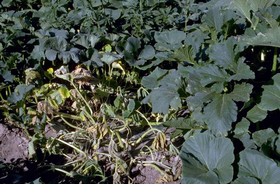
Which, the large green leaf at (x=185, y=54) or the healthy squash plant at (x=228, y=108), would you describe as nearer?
the healthy squash plant at (x=228, y=108)

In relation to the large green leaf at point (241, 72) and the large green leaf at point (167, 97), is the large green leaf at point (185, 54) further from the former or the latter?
the large green leaf at point (241, 72)

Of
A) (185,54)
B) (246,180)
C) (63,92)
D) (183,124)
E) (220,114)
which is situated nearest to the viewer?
(246,180)

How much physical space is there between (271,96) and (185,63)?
852 millimetres

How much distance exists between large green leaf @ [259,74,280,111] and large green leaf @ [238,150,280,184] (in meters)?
0.29

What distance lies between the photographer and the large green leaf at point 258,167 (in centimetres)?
206

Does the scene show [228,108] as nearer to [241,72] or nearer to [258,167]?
[241,72]

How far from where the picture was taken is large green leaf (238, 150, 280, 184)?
2.06 metres

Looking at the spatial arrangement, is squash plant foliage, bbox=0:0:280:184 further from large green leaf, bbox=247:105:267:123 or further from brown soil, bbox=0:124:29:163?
brown soil, bbox=0:124:29:163

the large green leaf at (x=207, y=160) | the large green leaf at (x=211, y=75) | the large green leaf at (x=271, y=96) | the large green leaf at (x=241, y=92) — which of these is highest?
the large green leaf at (x=211, y=75)

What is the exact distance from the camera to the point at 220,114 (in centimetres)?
222

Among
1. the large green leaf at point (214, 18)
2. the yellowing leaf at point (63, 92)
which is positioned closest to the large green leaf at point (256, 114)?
the large green leaf at point (214, 18)

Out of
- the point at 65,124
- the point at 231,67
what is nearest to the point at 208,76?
the point at 231,67

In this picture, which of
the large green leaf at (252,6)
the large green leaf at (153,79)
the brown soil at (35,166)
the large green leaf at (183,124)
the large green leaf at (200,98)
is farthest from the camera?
the large green leaf at (153,79)

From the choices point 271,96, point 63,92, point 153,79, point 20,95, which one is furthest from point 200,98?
point 20,95
